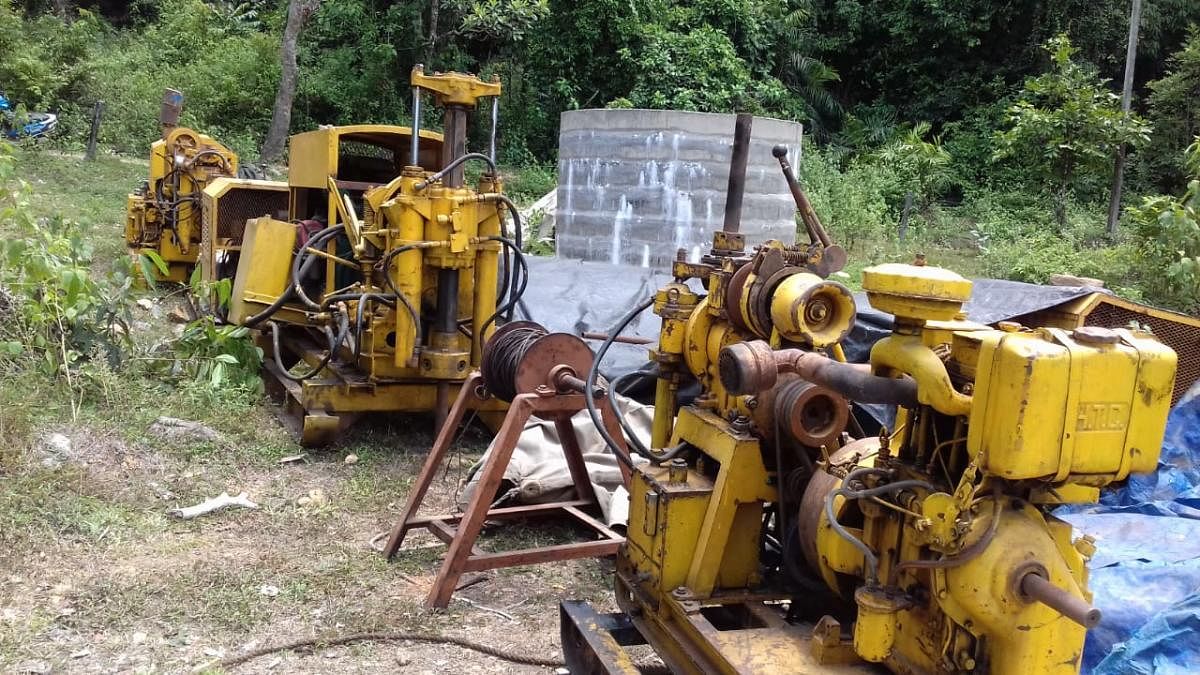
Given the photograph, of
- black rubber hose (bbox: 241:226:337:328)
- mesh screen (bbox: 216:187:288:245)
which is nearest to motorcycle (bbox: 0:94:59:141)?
mesh screen (bbox: 216:187:288:245)

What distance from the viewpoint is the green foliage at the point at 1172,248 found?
705 centimetres

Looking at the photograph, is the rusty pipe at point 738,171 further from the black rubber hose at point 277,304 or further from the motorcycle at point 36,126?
the motorcycle at point 36,126

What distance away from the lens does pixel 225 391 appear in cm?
A: 618

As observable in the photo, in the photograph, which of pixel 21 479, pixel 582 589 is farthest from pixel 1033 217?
pixel 21 479

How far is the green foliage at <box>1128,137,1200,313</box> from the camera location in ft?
23.1

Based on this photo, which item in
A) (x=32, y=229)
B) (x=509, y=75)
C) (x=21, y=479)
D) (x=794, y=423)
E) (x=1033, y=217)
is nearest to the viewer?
(x=794, y=423)

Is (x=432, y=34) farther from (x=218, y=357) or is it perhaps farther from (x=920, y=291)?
(x=920, y=291)

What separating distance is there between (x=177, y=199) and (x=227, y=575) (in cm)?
582

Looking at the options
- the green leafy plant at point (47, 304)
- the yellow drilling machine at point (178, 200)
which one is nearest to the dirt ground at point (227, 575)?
the green leafy plant at point (47, 304)

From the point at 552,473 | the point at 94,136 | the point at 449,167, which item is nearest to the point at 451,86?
the point at 449,167

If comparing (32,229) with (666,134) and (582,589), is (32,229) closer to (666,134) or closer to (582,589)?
(582,589)

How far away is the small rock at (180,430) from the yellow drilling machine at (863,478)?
3051mm

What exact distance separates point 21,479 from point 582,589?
8.66ft

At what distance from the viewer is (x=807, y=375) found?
2.64 m
